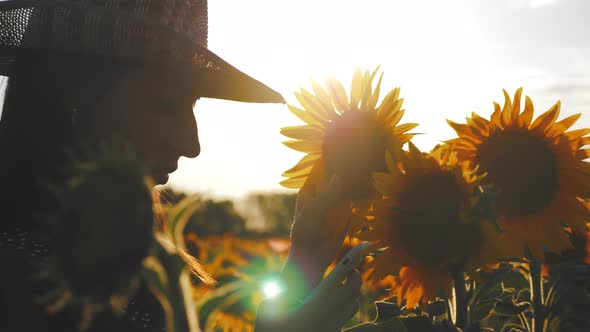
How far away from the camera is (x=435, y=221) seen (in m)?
1.24

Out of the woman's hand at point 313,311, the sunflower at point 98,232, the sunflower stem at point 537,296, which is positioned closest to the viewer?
the sunflower at point 98,232

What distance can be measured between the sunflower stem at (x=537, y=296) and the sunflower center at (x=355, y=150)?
52 cm

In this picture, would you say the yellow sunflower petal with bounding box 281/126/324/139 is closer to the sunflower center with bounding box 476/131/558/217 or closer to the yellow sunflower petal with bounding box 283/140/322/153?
the yellow sunflower petal with bounding box 283/140/322/153

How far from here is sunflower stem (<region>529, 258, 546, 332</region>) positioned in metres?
1.50

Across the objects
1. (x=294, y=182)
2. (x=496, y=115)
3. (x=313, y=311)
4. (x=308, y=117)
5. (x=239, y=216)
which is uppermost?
(x=496, y=115)

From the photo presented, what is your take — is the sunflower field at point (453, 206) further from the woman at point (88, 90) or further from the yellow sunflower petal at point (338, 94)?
the woman at point (88, 90)

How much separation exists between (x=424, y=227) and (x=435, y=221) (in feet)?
0.14

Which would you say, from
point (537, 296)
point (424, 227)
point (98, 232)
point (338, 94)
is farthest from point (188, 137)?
point (98, 232)

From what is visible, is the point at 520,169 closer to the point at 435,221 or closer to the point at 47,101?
the point at 435,221

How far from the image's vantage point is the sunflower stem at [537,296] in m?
1.50

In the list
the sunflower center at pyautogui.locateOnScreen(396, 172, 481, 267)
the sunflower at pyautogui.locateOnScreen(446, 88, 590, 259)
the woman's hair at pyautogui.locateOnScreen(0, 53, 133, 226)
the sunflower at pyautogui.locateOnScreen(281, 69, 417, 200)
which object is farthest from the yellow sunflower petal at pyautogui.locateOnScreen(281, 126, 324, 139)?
the woman's hair at pyautogui.locateOnScreen(0, 53, 133, 226)

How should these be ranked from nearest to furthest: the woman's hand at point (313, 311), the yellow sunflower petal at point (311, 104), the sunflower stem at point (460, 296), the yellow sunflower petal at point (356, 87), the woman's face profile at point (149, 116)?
the woman's hand at point (313, 311), the sunflower stem at point (460, 296), the yellow sunflower petal at point (356, 87), the yellow sunflower petal at point (311, 104), the woman's face profile at point (149, 116)

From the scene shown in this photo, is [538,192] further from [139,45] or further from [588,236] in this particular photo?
[139,45]

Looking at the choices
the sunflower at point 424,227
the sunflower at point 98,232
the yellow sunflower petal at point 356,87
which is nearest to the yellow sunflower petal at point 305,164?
the yellow sunflower petal at point 356,87
